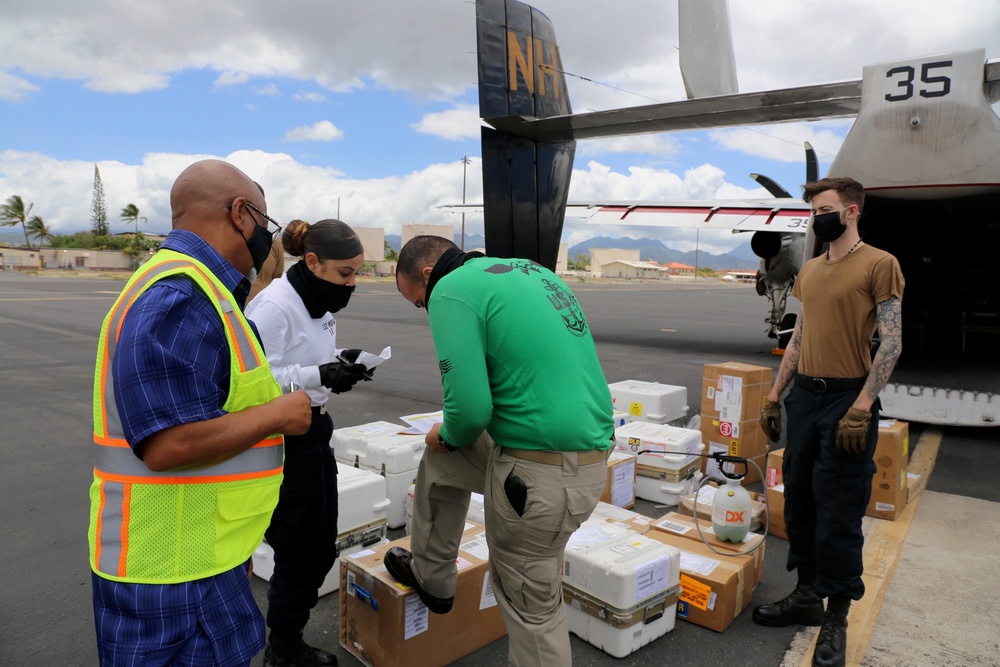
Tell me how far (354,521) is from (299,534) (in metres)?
0.82

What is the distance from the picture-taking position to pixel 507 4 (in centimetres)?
559

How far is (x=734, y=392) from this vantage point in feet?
16.9

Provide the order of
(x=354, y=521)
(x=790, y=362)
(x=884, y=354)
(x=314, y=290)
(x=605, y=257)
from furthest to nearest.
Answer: (x=605, y=257) < (x=790, y=362) < (x=354, y=521) < (x=884, y=354) < (x=314, y=290)

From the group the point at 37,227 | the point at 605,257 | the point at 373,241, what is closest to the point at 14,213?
the point at 37,227

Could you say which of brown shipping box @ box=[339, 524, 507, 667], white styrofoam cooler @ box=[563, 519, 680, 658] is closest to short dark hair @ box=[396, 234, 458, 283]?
brown shipping box @ box=[339, 524, 507, 667]

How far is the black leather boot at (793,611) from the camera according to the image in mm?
3115

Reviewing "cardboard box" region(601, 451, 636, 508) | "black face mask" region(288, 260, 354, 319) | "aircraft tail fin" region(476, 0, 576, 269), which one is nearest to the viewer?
"black face mask" region(288, 260, 354, 319)

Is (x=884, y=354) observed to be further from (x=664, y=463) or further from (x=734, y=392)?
(x=734, y=392)

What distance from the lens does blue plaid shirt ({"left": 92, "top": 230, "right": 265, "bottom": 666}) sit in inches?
54.4

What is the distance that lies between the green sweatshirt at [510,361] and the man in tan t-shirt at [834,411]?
5.01 feet

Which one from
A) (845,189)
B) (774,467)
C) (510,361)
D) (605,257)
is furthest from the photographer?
(605,257)

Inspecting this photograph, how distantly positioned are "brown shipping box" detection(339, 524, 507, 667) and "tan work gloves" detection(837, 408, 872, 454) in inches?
68.2

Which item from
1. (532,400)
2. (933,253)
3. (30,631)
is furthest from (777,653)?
(933,253)

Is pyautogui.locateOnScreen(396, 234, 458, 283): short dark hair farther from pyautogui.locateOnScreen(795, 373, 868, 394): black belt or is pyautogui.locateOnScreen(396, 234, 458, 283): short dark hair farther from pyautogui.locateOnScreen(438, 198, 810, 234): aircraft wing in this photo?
pyautogui.locateOnScreen(438, 198, 810, 234): aircraft wing
